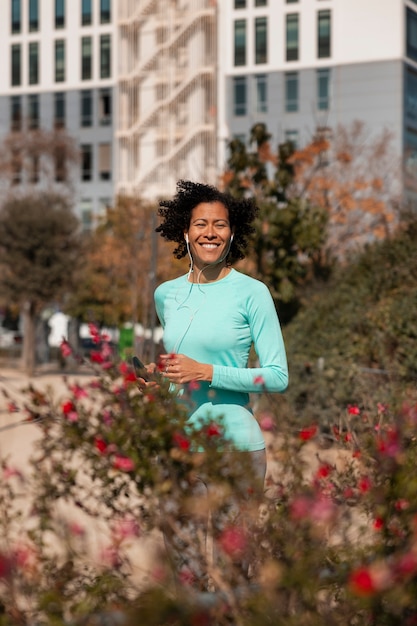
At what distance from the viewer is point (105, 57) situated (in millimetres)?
67062

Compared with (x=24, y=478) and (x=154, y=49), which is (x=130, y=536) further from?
(x=154, y=49)

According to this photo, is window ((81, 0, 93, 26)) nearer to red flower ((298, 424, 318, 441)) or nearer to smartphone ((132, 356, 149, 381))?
smartphone ((132, 356, 149, 381))

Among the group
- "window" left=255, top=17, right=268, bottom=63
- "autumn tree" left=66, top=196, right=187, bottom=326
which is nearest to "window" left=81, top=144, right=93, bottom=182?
"window" left=255, top=17, right=268, bottom=63

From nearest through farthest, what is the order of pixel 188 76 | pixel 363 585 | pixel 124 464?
1. pixel 363 585
2. pixel 124 464
3. pixel 188 76

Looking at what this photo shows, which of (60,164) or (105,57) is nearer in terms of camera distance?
(60,164)

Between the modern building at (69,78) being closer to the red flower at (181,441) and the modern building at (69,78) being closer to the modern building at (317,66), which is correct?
the modern building at (317,66)

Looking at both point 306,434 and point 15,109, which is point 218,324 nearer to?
point 306,434

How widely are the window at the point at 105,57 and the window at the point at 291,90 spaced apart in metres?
11.7

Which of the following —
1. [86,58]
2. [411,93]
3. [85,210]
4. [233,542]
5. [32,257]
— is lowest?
[233,542]

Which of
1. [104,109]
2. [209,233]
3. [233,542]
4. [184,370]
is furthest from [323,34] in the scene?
[233,542]

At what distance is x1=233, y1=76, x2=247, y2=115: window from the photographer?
61.5 m

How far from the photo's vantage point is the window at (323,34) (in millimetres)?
58812

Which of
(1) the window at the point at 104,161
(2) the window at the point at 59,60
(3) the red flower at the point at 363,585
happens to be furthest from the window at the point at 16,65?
(3) the red flower at the point at 363,585

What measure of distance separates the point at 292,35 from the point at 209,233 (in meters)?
58.0
